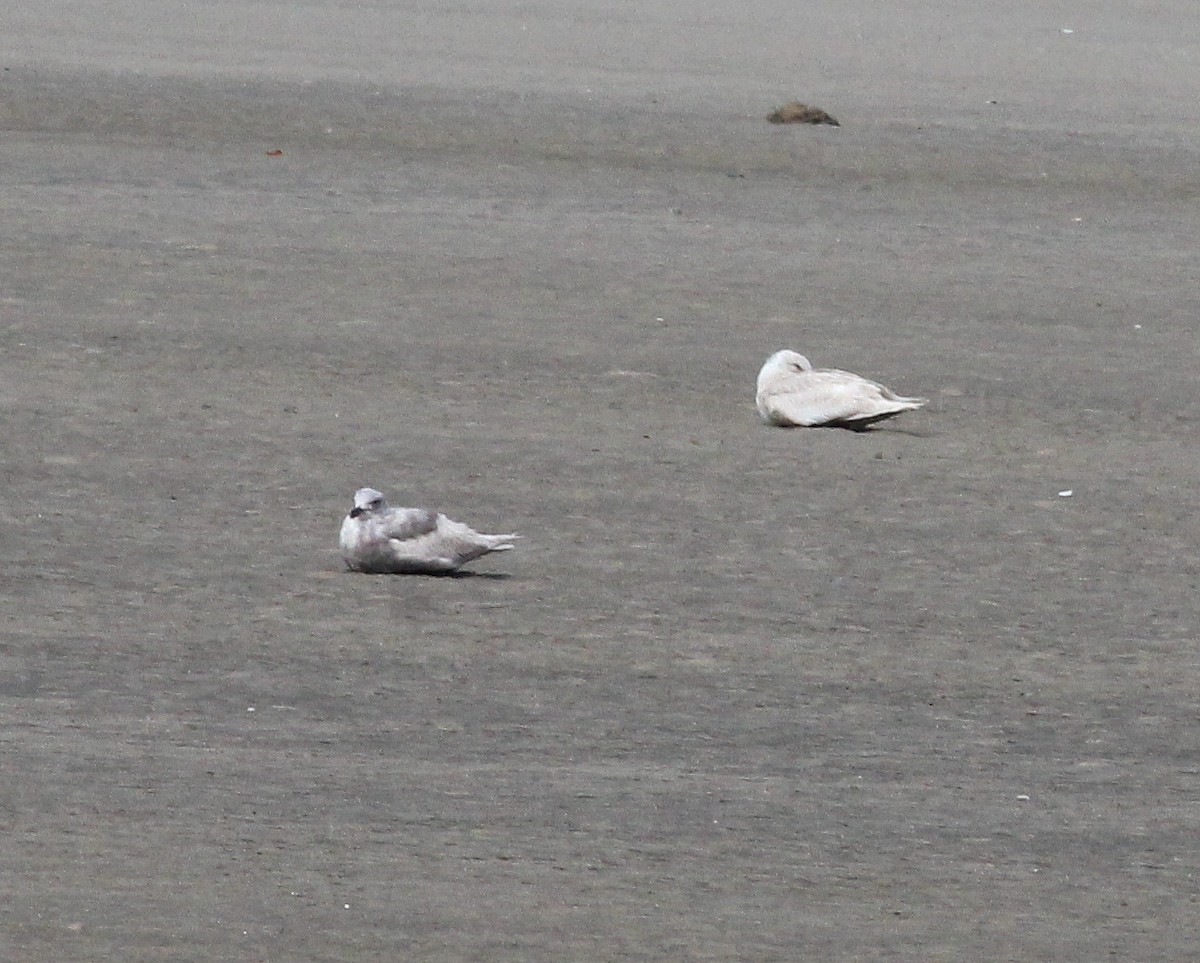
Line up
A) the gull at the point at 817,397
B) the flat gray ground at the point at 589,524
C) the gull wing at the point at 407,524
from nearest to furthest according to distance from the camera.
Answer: the flat gray ground at the point at 589,524 → the gull wing at the point at 407,524 → the gull at the point at 817,397

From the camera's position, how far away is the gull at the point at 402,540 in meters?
5.76

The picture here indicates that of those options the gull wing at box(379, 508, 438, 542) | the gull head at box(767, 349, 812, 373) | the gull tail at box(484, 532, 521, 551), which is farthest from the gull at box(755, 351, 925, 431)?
the gull wing at box(379, 508, 438, 542)

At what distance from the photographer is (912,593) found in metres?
5.84

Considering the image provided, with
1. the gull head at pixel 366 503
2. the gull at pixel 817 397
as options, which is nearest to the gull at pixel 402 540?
the gull head at pixel 366 503

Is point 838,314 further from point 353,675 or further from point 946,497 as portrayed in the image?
point 353,675

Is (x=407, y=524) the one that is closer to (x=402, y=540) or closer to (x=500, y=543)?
(x=402, y=540)

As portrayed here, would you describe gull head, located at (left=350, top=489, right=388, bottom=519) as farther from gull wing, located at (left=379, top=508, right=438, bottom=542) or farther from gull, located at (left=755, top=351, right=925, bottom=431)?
gull, located at (left=755, top=351, right=925, bottom=431)

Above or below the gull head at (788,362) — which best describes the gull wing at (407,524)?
below

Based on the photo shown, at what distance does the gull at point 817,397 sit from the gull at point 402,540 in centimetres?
178

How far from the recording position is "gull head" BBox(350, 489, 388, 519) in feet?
19.0

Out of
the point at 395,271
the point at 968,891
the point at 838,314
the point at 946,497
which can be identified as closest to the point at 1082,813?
the point at 968,891

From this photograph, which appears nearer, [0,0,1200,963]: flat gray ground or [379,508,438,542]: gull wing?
→ [0,0,1200,963]: flat gray ground

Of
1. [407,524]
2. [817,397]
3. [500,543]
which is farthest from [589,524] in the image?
[817,397]

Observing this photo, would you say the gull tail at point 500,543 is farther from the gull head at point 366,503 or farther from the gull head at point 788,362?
the gull head at point 788,362
